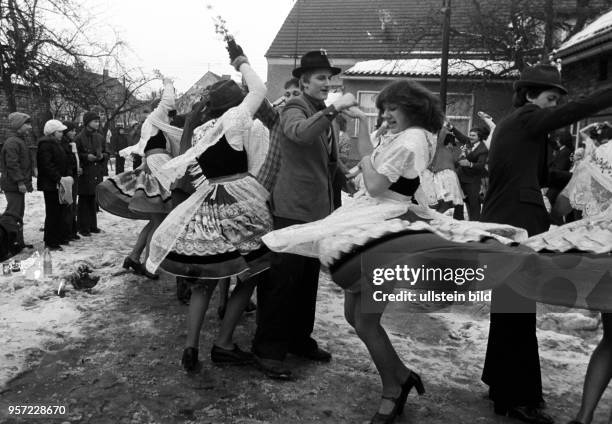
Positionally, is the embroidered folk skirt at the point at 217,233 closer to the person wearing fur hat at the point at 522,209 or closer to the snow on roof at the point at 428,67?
the person wearing fur hat at the point at 522,209

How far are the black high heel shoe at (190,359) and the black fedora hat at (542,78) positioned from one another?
270 cm

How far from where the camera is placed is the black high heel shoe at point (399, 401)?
3.22 meters

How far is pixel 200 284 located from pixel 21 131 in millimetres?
5530

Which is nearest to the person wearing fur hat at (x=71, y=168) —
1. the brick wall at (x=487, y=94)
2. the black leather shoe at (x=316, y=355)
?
the black leather shoe at (x=316, y=355)

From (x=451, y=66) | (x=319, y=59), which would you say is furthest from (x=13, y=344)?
(x=451, y=66)

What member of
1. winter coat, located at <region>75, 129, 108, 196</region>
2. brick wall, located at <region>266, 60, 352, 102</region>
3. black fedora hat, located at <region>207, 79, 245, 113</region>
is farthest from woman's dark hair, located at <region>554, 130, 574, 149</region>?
brick wall, located at <region>266, 60, 352, 102</region>

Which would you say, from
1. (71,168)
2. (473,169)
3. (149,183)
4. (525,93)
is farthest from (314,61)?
(473,169)

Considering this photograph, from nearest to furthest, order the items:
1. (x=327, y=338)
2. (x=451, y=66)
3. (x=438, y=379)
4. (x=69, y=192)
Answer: (x=438, y=379) < (x=327, y=338) < (x=69, y=192) < (x=451, y=66)

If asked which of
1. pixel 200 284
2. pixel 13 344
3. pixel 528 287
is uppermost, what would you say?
pixel 528 287

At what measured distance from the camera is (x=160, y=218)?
6305 millimetres

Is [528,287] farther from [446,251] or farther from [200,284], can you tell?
[200,284]

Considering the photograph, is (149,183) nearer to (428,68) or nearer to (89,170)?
(89,170)

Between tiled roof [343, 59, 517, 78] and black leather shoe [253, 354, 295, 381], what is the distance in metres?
17.0

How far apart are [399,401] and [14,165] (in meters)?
6.64
